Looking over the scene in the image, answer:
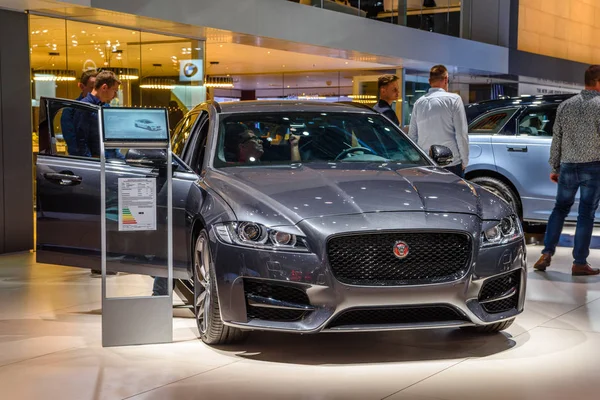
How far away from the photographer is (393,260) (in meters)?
5.27

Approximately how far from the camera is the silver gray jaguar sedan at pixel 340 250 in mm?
5207

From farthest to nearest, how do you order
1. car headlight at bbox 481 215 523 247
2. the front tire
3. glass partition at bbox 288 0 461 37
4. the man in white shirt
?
glass partition at bbox 288 0 461 37 → the man in white shirt → the front tire → car headlight at bbox 481 215 523 247

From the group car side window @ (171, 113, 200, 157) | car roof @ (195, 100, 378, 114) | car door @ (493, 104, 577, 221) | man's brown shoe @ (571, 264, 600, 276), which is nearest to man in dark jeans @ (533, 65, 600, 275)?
man's brown shoe @ (571, 264, 600, 276)

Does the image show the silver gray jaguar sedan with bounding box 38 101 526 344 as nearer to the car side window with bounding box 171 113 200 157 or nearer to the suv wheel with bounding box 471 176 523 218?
the car side window with bounding box 171 113 200 157

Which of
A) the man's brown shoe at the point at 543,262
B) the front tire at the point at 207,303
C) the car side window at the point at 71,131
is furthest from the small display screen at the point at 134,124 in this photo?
the man's brown shoe at the point at 543,262

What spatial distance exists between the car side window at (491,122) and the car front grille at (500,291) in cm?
567

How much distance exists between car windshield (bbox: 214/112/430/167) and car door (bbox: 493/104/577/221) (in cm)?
426

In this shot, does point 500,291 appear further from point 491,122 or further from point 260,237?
point 491,122

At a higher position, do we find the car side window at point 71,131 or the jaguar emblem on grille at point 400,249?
the car side window at point 71,131

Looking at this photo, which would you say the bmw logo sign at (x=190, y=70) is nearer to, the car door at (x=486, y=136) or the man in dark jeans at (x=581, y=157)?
the car door at (x=486, y=136)

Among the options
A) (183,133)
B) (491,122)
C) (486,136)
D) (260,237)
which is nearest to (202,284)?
(260,237)

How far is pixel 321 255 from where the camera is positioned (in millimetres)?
5168

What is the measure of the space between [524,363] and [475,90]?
20.7m

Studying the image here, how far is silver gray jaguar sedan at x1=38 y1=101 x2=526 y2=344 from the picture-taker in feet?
17.1
